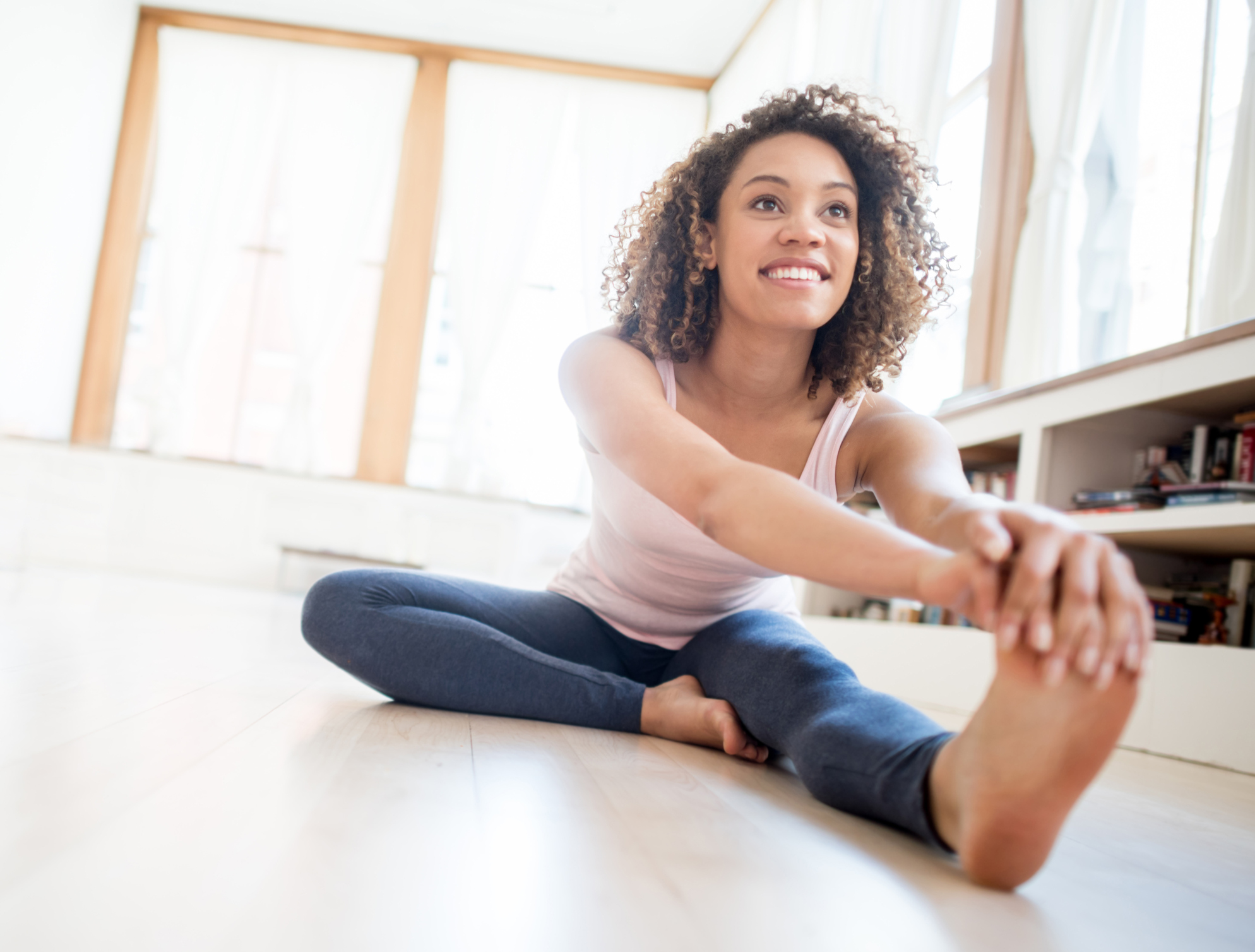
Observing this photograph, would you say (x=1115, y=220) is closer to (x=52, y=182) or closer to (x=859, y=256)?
(x=859, y=256)

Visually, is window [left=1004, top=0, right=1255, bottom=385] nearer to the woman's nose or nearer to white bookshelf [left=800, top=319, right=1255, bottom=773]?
white bookshelf [left=800, top=319, right=1255, bottom=773]

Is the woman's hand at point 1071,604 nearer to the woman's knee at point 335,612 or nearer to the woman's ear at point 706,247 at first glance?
the woman's ear at point 706,247

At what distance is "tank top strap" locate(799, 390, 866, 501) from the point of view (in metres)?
1.26

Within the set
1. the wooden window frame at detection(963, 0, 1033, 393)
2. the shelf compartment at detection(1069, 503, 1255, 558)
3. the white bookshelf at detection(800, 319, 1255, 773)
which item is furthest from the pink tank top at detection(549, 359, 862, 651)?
the wooden window frame at detection(963, 0, 1033, 393)

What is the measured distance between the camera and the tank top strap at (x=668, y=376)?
4.24 ft

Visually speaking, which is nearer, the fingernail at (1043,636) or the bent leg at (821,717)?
the fingernail at (1043,636)

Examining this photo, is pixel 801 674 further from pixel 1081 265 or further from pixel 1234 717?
pixel 1081 265

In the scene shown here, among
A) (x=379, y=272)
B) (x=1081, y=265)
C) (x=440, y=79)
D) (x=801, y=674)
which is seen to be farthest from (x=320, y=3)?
(x=801, y=674)

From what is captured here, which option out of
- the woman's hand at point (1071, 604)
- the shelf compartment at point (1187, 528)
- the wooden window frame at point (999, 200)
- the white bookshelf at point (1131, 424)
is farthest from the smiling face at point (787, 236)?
the wooden window frame at point (999, 200)

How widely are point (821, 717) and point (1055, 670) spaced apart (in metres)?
0.42

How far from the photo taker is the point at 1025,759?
67 cm

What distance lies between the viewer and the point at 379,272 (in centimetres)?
631

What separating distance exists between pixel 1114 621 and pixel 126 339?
6700 mm

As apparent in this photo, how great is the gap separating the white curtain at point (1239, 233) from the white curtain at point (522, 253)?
418 cm
